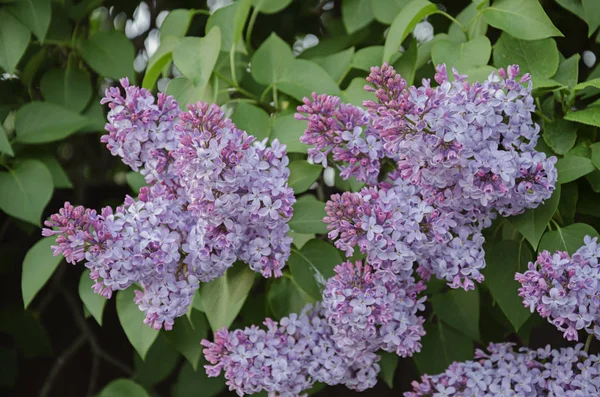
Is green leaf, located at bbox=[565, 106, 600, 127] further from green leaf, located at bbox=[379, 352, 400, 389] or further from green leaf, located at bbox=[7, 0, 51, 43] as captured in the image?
green leaf, located at bbox=[7, 0, 51, 43]

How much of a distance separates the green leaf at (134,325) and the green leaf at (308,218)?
0.31 m

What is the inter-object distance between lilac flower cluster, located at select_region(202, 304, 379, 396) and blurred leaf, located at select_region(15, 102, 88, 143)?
0.61 m

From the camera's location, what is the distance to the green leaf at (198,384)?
1.71m

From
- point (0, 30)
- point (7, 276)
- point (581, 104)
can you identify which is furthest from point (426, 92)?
point (7, 276)

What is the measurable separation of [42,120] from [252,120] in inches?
20.0

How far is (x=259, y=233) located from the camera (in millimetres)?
1058

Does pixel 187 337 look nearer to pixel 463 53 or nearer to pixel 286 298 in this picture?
pixel 286 298

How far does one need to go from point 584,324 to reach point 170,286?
59cm

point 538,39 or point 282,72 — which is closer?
point 538,39

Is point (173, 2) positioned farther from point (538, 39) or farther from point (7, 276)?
point (538, 39)

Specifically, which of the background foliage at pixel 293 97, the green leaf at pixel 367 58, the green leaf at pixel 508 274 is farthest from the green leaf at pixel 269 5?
the green leaf at pixel 508 274

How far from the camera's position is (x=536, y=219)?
→ 111cm

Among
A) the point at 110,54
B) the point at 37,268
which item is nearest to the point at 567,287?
the point at 37,268

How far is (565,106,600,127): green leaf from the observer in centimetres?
113
